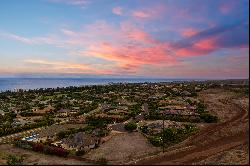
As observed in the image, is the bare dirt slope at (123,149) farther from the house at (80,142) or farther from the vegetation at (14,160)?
the vegetation at (14,160)

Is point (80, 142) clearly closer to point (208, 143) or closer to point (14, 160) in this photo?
point (14, 160)

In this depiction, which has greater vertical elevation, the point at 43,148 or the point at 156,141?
the point at 156,141

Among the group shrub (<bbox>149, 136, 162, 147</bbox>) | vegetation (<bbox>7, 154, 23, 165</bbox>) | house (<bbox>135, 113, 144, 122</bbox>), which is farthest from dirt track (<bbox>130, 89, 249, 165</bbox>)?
house (<bbox>135, 113, 144, 122</bbox>)

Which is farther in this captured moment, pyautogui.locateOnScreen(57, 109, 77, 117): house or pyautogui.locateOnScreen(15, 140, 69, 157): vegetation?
pyautogui.locateOnScreen(57, 109, 77, 117): house

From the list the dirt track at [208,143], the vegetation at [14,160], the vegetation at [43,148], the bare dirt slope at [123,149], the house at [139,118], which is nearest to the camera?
the vegetation at [14,160]

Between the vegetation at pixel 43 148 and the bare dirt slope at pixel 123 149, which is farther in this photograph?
the vegetation at pixel 43 148

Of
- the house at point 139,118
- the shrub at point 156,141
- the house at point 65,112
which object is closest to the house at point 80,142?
the shrub at point 156,141

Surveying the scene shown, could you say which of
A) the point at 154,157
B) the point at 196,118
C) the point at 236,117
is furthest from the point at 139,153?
the point at 236,117

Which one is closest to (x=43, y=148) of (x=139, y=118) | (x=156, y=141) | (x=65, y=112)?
(x=156, y=141)

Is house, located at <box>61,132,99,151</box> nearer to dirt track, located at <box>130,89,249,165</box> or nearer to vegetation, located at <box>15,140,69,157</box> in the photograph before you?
vegetation, located at <box>15,140,69,157</box>
